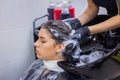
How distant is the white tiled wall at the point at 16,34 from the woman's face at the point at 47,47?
0.71 metres

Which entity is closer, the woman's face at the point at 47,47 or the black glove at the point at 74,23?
the woman's face at the point at 47,47

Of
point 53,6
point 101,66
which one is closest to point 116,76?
point 101,66

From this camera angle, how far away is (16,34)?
6.79 feet

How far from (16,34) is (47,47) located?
794 millimetres

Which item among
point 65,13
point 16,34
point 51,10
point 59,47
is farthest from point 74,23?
point 16,34

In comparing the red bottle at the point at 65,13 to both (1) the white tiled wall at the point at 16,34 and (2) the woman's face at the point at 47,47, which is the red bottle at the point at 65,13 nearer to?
(1) the white tiled wall at the point at 16,34

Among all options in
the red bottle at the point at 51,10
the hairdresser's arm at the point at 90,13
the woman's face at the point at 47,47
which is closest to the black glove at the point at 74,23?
the hairdresser's arm at the point at 90,13

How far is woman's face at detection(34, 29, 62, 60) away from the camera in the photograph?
1332mm

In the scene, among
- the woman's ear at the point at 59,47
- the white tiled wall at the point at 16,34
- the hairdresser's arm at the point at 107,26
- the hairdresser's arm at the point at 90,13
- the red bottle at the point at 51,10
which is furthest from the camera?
the red bottle at the point at 51,10

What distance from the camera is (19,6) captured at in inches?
79.7

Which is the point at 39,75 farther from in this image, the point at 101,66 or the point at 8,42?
the point at 8,42

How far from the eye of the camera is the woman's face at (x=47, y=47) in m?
1.33

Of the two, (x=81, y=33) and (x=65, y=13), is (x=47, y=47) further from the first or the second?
(x=65, y=13)

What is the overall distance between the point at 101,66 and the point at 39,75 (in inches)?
14.2
